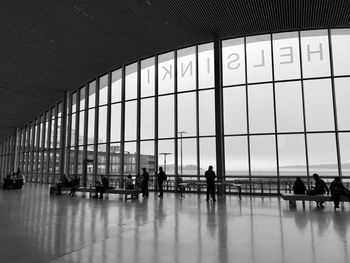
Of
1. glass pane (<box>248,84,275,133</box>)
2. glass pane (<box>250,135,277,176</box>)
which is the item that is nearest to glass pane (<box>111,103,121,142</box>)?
glass pane (<box>248,84,275,133</box>)

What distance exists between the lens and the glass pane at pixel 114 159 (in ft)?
61.8

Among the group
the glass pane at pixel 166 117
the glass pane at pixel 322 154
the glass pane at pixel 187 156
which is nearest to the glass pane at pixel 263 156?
the glass pane at pixel 322 154

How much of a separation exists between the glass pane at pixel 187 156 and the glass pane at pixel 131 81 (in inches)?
184

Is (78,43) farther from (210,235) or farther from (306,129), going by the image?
(210,235)

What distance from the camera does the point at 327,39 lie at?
14.4 m

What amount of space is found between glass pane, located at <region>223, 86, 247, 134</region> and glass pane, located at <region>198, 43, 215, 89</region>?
1.19 metres

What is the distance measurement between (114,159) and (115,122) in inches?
91.5

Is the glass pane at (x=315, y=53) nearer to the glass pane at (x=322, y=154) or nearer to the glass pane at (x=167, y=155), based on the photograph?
the glass pane at (x=322, y=154)

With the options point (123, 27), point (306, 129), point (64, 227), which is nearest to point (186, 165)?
point (306, 129)

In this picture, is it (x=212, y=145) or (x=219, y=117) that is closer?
Result: (x=219, y=117)

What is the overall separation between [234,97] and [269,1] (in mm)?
4718

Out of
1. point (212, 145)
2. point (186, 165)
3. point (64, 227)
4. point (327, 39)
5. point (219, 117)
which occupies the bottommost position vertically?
point (64, 227)

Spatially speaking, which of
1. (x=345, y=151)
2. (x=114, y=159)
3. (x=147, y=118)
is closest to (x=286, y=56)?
(x=345, y=151)

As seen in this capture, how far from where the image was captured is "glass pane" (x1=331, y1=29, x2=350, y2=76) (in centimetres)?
1389
